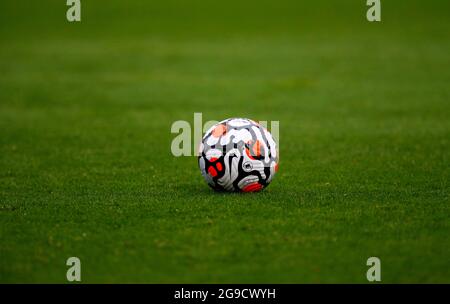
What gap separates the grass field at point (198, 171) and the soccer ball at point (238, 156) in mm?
329

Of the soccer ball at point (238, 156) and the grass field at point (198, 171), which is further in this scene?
the soccer ball at point (238, 156)

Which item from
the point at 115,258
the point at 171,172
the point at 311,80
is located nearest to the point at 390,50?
the point at 311,80

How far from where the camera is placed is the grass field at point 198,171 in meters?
10.5

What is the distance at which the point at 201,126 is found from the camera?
24.0 m

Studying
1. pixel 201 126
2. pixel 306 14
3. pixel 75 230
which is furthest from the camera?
pixel 306 14

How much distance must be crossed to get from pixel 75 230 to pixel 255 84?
74.8 ft

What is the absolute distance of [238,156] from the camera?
43.0 ft

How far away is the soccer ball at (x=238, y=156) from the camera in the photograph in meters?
13.1

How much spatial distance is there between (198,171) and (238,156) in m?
3.65

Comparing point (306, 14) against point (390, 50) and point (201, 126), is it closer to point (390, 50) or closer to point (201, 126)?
point (390, 50)

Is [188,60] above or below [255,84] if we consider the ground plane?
above

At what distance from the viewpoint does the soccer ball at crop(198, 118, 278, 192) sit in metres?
13.1

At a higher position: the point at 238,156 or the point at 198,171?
the point at 198,171
